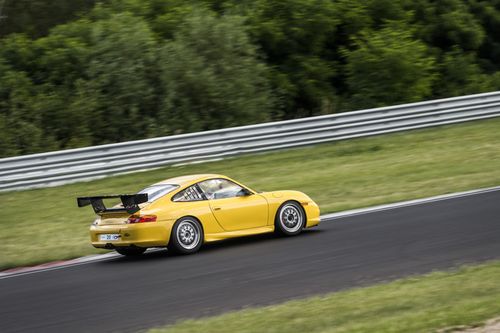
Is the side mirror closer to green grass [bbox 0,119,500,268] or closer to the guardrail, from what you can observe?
green grass [bbox 0,119,500,268]

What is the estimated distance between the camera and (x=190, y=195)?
40.9ft

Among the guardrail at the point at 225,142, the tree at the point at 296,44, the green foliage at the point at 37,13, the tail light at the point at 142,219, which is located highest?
the green foliage at the point at 37,13

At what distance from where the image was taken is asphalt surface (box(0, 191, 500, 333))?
8.73 m

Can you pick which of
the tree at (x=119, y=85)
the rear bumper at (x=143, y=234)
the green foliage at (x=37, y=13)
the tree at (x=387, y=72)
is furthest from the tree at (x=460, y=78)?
the rear bumper at (x=143, y=234)

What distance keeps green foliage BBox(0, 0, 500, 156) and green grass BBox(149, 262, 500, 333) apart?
601 inches

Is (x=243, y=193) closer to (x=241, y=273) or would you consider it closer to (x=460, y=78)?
(x=241, y=273)

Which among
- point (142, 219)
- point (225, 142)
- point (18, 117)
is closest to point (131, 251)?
point (142, 219)

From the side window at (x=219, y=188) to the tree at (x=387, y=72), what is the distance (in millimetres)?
14587

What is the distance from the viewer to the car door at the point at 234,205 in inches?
497

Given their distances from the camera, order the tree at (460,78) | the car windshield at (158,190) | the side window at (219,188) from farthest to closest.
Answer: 1. the tree at (460,78)
2. the side window at (219,188)
3. the car windshield at (158,190)

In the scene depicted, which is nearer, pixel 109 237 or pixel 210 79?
pixel 109 237

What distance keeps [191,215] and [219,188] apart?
881 mm

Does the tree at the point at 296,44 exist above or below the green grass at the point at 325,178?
above

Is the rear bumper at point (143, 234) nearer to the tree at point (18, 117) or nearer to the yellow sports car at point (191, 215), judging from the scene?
the yellow sports car at point (191, 215)
